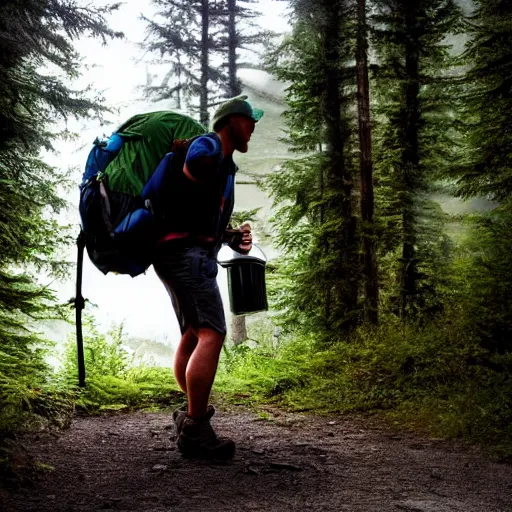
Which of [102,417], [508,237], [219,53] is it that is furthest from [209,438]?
[219,53]

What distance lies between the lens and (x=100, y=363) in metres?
6.66

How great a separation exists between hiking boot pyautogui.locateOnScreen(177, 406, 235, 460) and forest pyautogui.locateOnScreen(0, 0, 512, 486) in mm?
987

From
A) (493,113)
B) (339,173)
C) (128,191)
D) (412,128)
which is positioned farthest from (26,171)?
(493,113)

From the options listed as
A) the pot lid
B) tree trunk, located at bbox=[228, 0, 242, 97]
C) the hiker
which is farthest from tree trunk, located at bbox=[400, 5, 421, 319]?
tree trunk, located at bbox=[228, 0, 242, 97]

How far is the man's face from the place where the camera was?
3.39 m

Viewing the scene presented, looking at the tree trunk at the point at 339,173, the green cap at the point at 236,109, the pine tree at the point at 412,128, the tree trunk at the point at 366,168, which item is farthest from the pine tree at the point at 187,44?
the green cap at the point at 236,109

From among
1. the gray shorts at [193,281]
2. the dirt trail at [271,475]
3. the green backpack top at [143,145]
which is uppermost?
the green backpack top at [143,145]

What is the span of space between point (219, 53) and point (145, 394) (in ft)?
41.0

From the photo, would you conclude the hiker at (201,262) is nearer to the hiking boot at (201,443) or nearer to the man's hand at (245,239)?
the hiking boot at (201,443)

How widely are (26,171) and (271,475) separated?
7025 millimetres

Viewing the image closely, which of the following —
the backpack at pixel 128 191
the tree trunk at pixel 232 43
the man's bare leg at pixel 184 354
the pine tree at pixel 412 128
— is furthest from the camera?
the tree trunk at pixel 232 43

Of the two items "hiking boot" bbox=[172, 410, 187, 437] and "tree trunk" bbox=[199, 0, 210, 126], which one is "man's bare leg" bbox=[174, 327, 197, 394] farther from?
"tree trunk" bbox=[199, 0, 210, 126]

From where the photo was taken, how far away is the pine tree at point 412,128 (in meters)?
8.49

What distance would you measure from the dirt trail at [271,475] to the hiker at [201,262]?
9.3 inches
